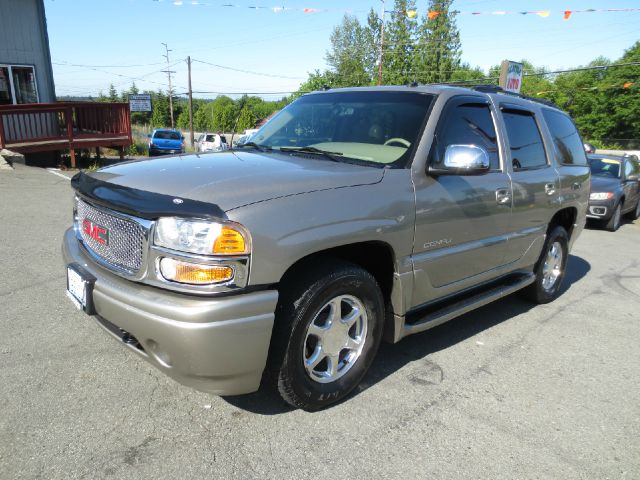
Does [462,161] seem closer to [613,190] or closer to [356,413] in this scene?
[356,413]

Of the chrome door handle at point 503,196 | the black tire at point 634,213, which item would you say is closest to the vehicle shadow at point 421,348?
the chrome door handle at point 503,196

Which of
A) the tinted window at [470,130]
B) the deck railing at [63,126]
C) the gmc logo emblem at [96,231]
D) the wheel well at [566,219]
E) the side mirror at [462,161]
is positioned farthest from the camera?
the deck railing at [63,126]

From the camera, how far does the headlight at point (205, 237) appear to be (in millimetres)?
2170

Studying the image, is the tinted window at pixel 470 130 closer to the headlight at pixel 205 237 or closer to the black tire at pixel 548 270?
the black tire at pixel 548 270

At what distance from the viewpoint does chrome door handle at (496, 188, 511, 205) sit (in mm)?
3646

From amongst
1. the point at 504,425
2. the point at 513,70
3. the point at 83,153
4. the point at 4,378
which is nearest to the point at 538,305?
the point at 504,425

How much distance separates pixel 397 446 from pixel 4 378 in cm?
237

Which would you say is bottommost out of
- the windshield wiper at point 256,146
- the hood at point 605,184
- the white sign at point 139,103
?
the hood at point 605,184

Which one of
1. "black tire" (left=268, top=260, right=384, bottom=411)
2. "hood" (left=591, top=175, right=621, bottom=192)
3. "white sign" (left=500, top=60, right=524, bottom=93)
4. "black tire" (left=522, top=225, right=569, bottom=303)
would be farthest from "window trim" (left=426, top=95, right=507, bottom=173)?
"white sign" (left=500, top=60, right=524, bottom=93)

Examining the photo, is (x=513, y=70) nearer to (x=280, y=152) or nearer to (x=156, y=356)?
(x=280, y=152)

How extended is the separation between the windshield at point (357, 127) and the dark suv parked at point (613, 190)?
23.4 ft

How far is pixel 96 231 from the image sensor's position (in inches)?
108

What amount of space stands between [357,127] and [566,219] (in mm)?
2901

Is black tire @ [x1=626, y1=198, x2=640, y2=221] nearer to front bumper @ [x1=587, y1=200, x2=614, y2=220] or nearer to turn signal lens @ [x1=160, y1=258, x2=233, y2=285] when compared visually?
front bumper @ [x1=587, y1=200, x2=614, y2=220]
